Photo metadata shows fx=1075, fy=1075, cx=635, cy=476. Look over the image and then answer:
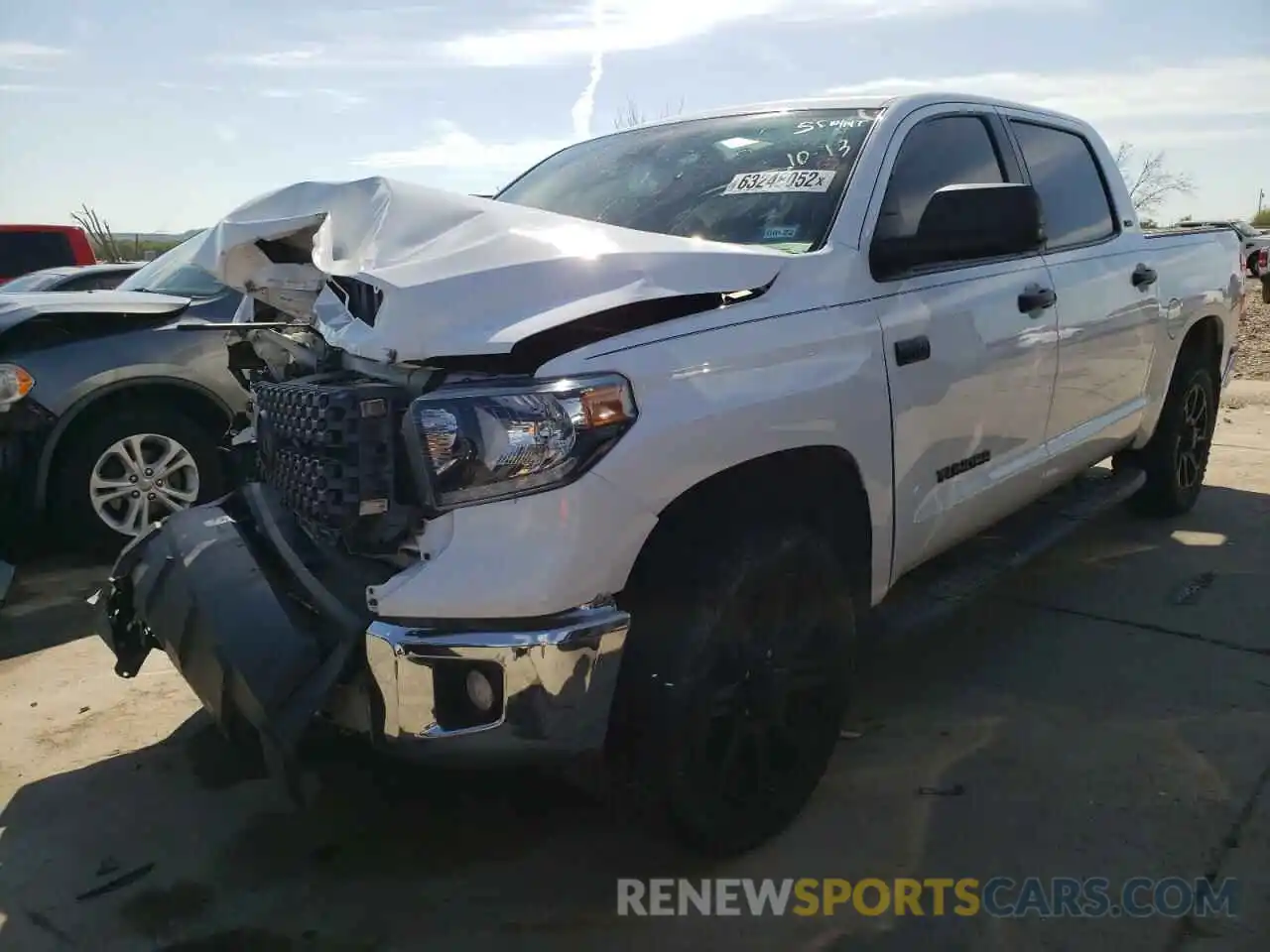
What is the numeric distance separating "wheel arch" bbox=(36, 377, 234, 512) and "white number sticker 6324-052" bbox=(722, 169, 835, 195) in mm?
3207

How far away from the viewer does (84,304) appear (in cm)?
513

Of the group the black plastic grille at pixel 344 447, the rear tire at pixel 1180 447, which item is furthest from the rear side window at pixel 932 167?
the rear tire at pixel 1180 447

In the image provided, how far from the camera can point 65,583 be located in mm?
4918

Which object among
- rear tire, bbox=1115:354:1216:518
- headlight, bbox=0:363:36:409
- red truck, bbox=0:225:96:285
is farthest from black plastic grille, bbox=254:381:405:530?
red truck, bbox=0:225:96:285

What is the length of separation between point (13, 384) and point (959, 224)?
13.4 feet

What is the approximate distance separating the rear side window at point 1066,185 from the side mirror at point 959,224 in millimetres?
1004

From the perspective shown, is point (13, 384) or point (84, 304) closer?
point (13, 384)

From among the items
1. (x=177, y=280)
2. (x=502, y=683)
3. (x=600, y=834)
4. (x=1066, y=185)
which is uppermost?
(x=1066, y=185)

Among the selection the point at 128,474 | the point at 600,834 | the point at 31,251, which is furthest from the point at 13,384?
the point at 31,251

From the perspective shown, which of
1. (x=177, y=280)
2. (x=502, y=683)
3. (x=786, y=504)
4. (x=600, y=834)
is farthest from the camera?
(x=177, y=280)

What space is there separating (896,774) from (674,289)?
1574mm

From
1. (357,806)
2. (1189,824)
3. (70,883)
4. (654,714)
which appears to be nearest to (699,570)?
(654,714)

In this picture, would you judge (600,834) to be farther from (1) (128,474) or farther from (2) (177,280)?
(2) (177,280)

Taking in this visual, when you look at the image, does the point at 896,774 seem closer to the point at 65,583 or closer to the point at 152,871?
the point at 152,871
